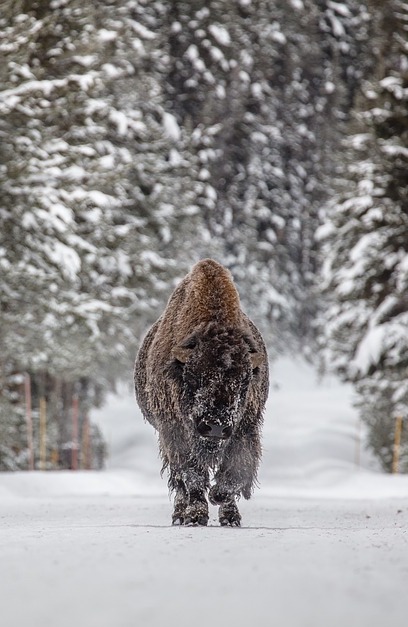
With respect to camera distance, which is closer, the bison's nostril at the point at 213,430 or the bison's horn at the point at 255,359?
the bison's nostril at the point at 213,430

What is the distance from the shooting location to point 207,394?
6219mm

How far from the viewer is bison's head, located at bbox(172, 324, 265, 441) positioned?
20.2 ft

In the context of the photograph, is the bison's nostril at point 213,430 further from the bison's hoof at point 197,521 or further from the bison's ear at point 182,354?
the bison's hoof at point 197,521

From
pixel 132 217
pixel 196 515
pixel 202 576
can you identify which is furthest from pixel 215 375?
pixel 132 217

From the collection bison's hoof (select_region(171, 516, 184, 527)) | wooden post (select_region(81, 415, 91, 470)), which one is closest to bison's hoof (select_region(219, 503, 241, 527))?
bison's hoof (select_region(171, 516, 184, 527))

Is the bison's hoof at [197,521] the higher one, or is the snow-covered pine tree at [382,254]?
the snow-covered pine tree at [382,254]

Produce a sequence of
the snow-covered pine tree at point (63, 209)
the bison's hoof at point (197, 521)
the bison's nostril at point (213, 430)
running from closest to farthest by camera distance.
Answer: the bison's nostril at point (213, 430) < the bison's hoof at point (197, 521) < the snow-covered pine tree at point (63, 209)

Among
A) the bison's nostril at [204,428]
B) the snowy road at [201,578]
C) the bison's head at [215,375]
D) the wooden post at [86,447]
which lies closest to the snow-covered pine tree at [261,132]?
the wooden post at [86,447]

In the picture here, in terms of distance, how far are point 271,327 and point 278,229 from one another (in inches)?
252

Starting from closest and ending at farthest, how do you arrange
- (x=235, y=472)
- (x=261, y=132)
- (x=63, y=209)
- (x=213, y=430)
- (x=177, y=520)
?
(x=213, y=430) → (x=235, y=472) → (x=177, y=520) → (x=63, y=209) → (x=261, y=132)

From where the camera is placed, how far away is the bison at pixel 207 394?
20.6 feet

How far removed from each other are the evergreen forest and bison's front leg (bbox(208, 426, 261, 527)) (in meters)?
9.40

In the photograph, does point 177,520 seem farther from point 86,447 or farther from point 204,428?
point 86,447

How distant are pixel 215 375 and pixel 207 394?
0.14 meters
